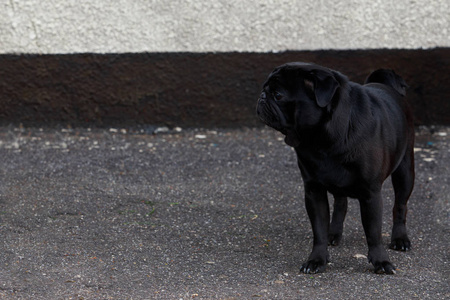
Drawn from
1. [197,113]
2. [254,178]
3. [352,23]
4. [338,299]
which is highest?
[352,23]

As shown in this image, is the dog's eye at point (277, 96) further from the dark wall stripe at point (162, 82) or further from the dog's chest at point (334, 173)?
the dark wall stripe at point (162, 82)

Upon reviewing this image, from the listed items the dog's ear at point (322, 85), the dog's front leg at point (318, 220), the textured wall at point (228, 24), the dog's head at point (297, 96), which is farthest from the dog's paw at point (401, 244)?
the textured wall at point (228, 24)

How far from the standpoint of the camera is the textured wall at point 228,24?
21.7 feet

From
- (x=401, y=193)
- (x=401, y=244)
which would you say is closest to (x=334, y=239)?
(x=401, y=244)

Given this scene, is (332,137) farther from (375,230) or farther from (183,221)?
(183,221)

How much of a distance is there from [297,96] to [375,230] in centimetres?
90

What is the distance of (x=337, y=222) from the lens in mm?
4305

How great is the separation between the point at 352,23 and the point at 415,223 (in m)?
2.75

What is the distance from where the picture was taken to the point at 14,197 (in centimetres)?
494

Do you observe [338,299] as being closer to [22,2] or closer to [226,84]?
[226,84]

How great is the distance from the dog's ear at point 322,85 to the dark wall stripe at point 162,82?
3151mm

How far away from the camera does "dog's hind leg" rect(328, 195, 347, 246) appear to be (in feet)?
14.0

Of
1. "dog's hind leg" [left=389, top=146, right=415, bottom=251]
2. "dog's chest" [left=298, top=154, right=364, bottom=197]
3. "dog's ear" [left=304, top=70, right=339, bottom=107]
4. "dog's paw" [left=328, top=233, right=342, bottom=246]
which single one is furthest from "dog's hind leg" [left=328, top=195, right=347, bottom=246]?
"dog's ear" [left=304, top=70, right=339, bottom=107]

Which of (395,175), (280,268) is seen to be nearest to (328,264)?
(280,268)
